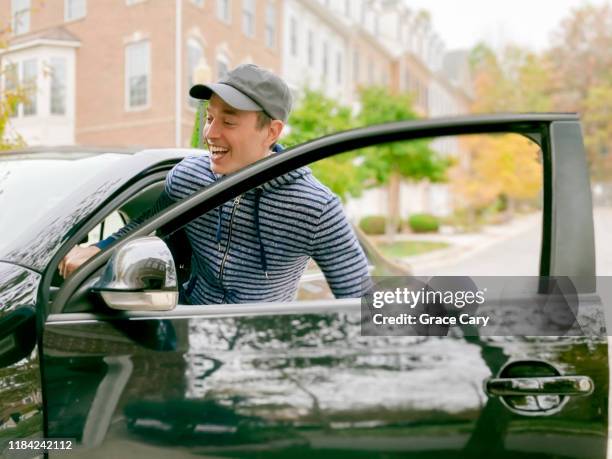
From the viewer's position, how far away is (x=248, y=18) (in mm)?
15500

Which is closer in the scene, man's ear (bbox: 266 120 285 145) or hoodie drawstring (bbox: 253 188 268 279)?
hoodie drawstring (bbox: 253 188 268 279)

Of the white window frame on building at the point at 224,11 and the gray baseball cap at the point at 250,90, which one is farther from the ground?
the white window frame on building at the point at 224,11

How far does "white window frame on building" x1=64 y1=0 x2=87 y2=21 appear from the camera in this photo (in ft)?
22.3

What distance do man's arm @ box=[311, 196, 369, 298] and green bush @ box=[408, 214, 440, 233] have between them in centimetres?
549

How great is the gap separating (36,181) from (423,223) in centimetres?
622

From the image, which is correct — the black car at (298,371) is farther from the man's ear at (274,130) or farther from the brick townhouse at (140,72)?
the brick townhouse at (140,72)

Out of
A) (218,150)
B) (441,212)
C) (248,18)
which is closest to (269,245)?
(218,150)

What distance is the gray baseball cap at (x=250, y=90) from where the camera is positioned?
79.1 inches

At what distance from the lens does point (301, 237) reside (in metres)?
1.85

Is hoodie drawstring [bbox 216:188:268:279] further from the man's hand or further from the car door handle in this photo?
the car door handle

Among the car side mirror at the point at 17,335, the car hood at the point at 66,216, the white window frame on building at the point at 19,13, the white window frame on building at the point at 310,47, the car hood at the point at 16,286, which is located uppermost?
the white window frame on building at the point at 310,47

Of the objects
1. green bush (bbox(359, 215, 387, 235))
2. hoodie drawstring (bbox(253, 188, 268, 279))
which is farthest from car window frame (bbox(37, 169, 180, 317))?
green bush (bbox(359, 215, 387, 235))

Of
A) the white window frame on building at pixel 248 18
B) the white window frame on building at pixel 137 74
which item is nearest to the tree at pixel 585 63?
the white window frame on building at pixel 248 18

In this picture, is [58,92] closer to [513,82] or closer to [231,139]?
[231,139]
